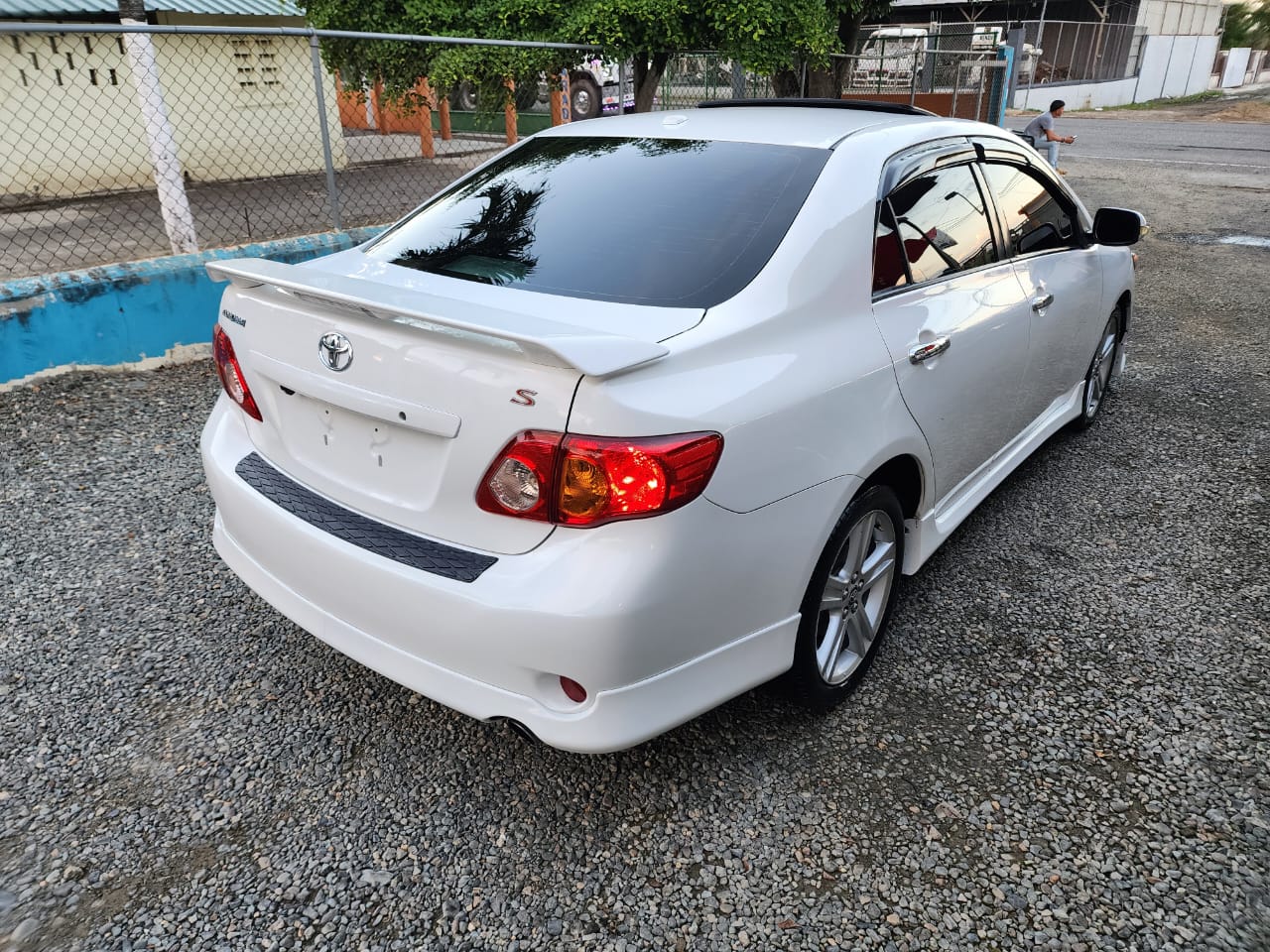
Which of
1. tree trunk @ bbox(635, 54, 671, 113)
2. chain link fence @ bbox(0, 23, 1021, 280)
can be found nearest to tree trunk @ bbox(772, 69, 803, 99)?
chain link fence @ bbox(0, 23, 1021, 280)

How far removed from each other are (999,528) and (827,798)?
1.94 meters

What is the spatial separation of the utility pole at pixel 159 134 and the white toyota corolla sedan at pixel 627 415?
3385mm

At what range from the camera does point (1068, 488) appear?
4348mm

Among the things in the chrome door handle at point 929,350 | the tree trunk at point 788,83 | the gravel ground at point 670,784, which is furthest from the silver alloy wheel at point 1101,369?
the tree trunk at point 788,83

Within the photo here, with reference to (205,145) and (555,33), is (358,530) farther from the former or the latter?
(205,145)

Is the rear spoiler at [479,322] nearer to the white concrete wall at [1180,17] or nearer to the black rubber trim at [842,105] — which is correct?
the black rubber trim at [842,105]

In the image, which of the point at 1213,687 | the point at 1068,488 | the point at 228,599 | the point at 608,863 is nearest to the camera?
the point at 608,863

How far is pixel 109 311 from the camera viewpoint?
5.30 metres

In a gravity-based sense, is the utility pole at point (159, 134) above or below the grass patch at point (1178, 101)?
above

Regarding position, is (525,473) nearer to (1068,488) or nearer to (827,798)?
(827,798)

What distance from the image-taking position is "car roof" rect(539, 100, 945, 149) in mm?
2896

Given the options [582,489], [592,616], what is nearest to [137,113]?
[582,489]

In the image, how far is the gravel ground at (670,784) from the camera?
2.13 metres

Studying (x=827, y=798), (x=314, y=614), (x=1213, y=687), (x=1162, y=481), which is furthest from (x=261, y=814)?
(x=1162, y=481)
